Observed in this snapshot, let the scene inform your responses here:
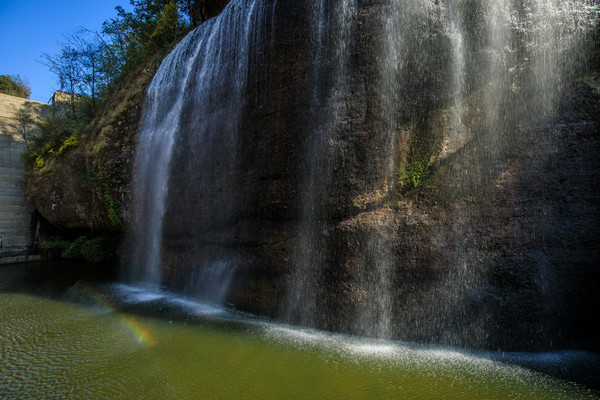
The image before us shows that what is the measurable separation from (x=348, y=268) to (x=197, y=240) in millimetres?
3958

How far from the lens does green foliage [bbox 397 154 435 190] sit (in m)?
5.02

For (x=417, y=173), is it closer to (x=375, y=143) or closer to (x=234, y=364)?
(x=375, y=143)

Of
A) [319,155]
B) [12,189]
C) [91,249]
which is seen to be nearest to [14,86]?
[12,189]

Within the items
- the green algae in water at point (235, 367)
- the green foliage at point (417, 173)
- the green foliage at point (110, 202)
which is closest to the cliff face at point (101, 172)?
the green foliage at point (110, 202)

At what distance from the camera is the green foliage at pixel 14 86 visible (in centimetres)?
1919

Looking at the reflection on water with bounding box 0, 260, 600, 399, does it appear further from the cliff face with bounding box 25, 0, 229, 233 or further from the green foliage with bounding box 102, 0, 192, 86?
the green foliage with bounding box 102, 0, 192, 86

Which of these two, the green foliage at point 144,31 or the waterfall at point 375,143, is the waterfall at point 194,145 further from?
the green foliage at point 144,31

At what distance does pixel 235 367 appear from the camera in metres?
3.89

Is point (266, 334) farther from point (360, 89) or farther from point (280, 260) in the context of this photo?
point (360, 89)

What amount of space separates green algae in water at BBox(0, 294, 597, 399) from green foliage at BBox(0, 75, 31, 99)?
20463mm

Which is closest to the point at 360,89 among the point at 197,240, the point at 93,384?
the point at 197,240

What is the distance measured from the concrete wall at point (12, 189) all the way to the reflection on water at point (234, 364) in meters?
9.79

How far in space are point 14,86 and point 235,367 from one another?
980 inches

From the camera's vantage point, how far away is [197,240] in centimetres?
748
